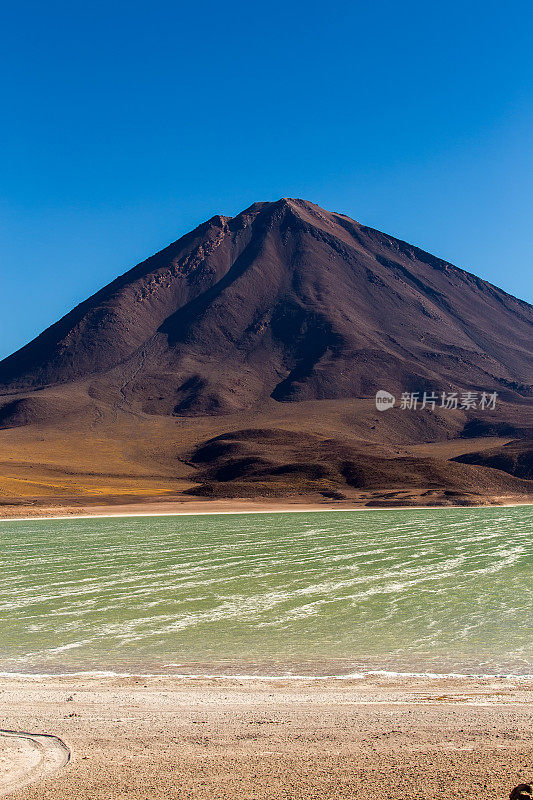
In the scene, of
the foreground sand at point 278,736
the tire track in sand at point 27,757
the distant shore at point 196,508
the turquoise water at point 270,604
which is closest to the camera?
the foreground sand at point 278,736

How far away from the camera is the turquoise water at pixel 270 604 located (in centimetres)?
1486

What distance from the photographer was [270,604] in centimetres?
2164

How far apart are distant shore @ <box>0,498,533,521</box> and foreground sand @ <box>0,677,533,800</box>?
6129 cm

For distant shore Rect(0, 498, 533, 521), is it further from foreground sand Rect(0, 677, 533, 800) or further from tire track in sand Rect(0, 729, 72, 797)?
tire track in sand Rect(0, 729, 72, 797)

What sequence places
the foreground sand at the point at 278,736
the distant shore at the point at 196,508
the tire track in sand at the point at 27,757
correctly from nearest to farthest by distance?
the foreground sand at the point at 278,736 < the tire track in sand at the point at 27,757 < the distant shore at the point at 196,508

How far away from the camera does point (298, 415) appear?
168000mm

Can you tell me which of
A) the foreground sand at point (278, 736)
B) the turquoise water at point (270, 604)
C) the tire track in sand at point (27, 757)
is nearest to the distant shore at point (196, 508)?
the turquoise water at point (270, 604)

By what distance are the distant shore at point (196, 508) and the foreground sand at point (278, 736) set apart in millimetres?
61290

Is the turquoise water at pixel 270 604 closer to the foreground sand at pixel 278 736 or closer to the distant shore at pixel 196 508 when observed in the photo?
the foreground sand at pixel 278 736

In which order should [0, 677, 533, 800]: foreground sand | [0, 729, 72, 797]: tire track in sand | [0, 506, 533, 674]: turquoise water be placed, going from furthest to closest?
[0, 506, 533, 674]: turquoise water
[0, 729, 72, 797]: tire track in sand
[0, 677, 533, 800]: foreground sand

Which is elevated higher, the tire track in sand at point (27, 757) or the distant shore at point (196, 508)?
the tire track in sand at point (27, 757)

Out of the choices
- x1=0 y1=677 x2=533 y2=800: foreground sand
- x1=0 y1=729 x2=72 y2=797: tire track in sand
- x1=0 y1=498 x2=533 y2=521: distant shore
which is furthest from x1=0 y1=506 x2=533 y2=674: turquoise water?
x1=0 y1=498 x2=533 y2=521: distant shore

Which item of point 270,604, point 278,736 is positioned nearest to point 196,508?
point 270,604

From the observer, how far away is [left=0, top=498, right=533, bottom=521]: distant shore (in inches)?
2820
